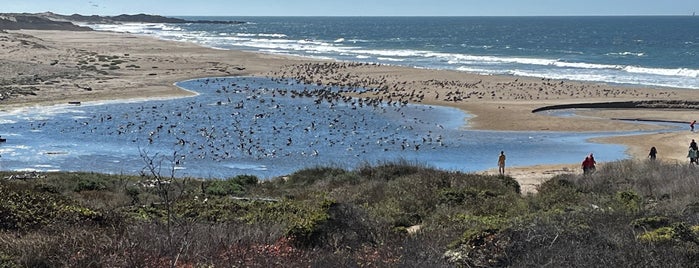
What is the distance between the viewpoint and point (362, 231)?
9625 millimetres

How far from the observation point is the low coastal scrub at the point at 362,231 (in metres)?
7.65

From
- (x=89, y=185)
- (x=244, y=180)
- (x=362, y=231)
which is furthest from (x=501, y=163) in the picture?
(x=362, y=231)

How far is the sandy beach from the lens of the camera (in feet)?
111

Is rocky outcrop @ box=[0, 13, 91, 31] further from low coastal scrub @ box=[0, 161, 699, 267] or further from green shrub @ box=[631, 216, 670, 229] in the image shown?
green shrub @ box=[631, 216, 670, 229]

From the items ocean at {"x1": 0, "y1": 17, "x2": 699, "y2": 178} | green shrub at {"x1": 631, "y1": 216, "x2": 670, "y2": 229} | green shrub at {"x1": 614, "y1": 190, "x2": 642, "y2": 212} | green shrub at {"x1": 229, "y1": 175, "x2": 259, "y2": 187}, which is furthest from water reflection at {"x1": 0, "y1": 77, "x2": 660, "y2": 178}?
green shrub at {"x1": 631, "y1": 216, "x2": 670, "y2": 229}

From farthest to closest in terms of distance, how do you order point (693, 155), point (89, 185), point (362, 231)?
point (693, 155) < point (89, 185) < point (362, 231)

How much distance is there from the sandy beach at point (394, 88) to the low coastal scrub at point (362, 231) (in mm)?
6261

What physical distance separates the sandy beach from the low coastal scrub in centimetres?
626

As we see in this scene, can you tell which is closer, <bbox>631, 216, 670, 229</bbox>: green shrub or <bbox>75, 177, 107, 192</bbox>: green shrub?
<bbox>631, 216, 670, 229</bbox>: green shrub

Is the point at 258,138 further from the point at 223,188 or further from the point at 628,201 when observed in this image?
the point at 628,201

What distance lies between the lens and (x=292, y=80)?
2061 inches

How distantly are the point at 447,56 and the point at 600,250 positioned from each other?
2978 inches

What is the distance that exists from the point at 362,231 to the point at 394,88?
37.7m

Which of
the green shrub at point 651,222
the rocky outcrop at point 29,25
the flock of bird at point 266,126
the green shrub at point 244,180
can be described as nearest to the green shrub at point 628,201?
the green shrub at point 651,222
